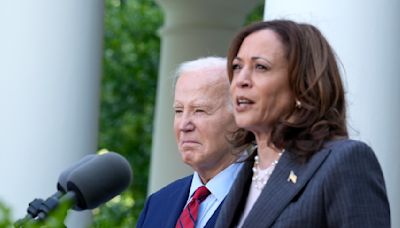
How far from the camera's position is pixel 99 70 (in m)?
11.3

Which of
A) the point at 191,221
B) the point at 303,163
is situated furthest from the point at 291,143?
the point at 191,221

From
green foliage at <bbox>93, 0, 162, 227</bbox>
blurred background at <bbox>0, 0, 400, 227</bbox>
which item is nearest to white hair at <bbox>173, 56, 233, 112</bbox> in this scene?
blurred background at <bbox>0, 0, 400, 227</bbox>

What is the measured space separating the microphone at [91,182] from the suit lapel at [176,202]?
180 centimetres

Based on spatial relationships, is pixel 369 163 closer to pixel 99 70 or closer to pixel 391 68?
pixel 391 68

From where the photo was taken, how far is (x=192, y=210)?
7.73m

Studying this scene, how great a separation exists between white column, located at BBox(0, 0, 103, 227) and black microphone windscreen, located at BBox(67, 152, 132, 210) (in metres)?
4.64

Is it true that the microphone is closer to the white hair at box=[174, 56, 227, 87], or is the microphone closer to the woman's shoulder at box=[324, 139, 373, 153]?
the woman's shoulder at box=[324, 139, 373, 153]

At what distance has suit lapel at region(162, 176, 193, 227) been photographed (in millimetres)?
7820

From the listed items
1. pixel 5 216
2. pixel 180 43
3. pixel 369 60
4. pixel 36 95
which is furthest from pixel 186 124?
pixel 180 43

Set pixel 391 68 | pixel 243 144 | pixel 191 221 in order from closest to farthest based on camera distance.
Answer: pixel 243 144, pixel 191 221, pixel 391 68

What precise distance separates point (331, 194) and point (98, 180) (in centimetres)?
112

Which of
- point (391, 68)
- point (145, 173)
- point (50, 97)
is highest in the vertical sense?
point (391, 68)

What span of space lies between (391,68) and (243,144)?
8.24ft

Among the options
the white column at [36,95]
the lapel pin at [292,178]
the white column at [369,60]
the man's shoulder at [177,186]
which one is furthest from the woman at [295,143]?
the white column at [36,95]
